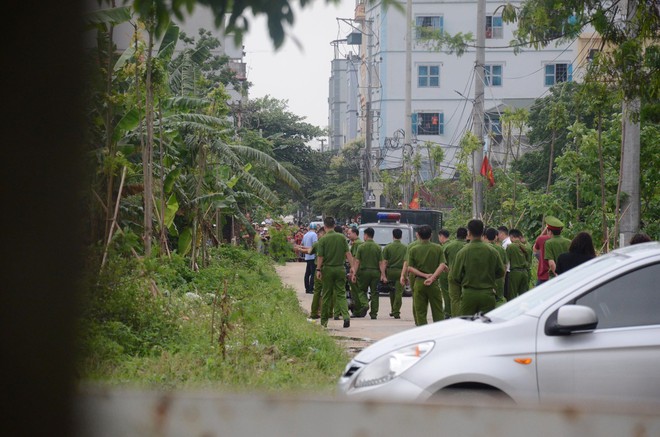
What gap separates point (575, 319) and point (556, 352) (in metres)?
0.24

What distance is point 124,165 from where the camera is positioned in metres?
14.0

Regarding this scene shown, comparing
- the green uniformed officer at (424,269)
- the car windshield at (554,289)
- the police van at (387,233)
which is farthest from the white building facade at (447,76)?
the car windshield at (554,289)

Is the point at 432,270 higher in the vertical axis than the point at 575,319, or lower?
lower

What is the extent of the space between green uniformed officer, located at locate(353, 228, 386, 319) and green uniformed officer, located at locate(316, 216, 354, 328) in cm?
221

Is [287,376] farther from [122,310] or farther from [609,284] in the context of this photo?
[609,284]

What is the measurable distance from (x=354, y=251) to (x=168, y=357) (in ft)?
34.4

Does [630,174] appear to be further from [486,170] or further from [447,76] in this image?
[447,76]

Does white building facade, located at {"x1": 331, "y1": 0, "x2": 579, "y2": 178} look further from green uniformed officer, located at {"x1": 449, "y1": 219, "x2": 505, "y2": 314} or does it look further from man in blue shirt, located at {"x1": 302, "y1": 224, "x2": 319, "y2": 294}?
green uniformed officer, located at {"x1": 449, "y1": 219, "x2": 505, "y2": 314}

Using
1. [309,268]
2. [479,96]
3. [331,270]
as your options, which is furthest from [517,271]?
[479,96]

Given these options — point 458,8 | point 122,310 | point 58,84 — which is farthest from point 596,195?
point 458,8

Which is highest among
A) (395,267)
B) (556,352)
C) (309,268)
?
(556,352)

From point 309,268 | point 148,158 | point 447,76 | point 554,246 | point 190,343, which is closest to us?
point 190,343

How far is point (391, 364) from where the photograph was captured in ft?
20.4

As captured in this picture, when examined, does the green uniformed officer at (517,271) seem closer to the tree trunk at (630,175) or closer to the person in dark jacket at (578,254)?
the tree trunk at (630,175)
